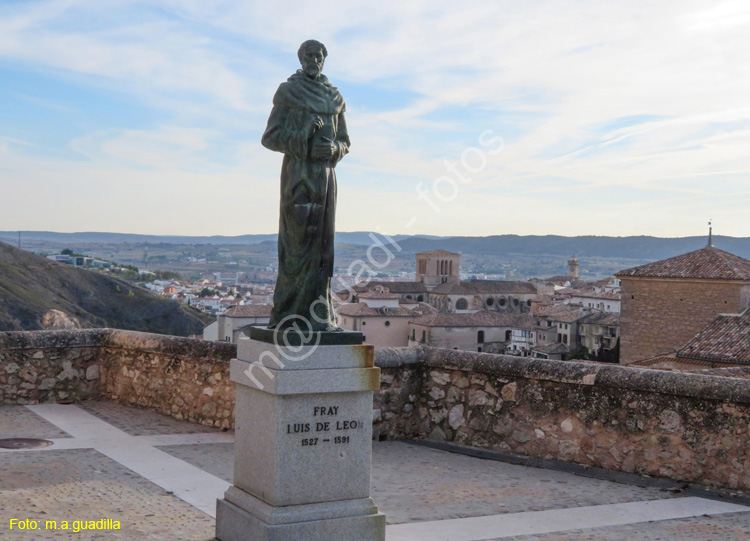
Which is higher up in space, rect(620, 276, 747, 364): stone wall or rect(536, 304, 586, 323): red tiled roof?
rect(620, 276, 747, 364): stone wall

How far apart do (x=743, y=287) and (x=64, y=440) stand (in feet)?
91.0

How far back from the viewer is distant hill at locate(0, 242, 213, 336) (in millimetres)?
39938

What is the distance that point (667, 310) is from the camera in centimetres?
3159

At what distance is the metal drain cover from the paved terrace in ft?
0.45

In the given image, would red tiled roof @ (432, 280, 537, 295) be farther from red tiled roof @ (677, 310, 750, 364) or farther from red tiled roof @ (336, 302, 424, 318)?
red tiled roof @ (677, 310, 750, 364)

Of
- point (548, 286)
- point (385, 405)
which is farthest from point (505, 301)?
point (385, 405)

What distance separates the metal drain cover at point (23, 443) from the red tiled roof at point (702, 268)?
91.0 feet

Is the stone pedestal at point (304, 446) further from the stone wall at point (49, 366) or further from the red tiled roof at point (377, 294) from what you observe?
the red tiled roof at point (377, 294)

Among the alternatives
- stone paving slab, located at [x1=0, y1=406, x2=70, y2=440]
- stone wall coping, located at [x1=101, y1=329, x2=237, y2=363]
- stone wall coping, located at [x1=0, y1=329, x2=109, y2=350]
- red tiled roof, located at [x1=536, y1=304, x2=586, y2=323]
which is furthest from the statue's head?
red tiled roof, located at [x1=536, y1=304, x2=586, y2=323]

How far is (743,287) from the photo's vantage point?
95.8 feet

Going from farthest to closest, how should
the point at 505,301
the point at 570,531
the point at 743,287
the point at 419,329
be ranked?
the point at 505,301 < the point at 419,329 < the point at 743,287 < the point at 570,531

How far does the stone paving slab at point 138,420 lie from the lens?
8.06 meters

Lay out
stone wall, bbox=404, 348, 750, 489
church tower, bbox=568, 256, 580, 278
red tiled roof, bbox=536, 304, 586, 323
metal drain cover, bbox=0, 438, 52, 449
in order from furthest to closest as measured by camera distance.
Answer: church tower, bbox=568, 256, 580, 278 < red tiled roof, bbox=536, 304, 586, 323 < metal drain cover, bbox=0, 438, 52, 449 < stone wall, bbox=404, 348, 750, 489

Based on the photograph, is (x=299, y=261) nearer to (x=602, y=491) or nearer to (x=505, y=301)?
(x=602, y=491)
